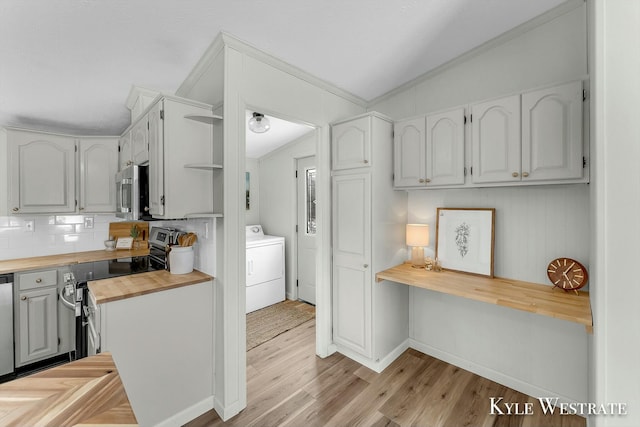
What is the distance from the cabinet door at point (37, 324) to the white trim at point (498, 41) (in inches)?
147

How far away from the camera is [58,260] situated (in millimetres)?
2656

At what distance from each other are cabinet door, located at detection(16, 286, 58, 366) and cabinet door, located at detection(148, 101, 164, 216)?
5.10ft

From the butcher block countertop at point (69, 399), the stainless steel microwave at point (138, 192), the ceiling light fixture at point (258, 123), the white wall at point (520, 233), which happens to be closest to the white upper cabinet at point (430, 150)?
the white wall at point (520, 233)

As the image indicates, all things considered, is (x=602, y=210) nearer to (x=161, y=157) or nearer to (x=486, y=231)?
(x=486, y=231)

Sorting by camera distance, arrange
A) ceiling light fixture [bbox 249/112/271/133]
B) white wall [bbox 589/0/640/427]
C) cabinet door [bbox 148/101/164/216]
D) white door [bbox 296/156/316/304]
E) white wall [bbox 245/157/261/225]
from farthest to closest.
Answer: white wall [bbox 245/157/261/225]
white door [bbox 296/156/316/304]
ceiling light fixture [bbox 249/112/271/133]
cabinet door [bbox 148/101/164/216]
white wall [bbox 589/0/640/427]

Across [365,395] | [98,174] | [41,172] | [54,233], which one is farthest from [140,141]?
[365,395]

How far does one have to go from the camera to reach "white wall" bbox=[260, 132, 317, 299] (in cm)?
392

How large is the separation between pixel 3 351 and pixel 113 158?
192cm

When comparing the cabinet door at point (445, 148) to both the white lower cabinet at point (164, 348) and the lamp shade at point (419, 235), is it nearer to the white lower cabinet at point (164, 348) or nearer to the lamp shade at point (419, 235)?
the lamp shade at point (419, 235)

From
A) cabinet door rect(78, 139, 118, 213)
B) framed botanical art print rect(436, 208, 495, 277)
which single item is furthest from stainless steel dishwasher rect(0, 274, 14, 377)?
framed botanical art print rect(436, 208, 495, 277)

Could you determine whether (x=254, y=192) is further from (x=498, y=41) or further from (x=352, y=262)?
(x=498, y=41)

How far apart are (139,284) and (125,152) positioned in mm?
1639

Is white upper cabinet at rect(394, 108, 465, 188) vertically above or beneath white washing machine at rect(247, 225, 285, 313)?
above

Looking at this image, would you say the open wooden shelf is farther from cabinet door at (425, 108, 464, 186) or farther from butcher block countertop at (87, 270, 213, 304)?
butcher block countertop at (87, 270, 213, 304)
